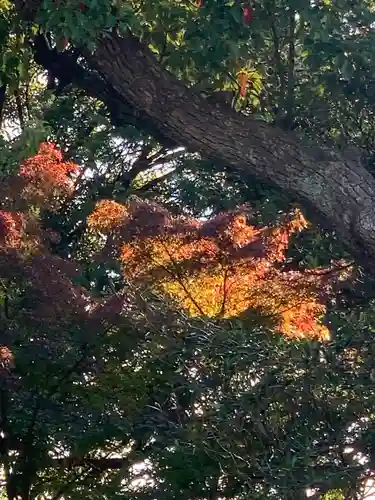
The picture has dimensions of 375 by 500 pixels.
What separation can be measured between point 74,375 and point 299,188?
1.70 m

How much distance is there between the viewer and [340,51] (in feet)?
17.3

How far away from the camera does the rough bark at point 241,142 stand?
484 cm

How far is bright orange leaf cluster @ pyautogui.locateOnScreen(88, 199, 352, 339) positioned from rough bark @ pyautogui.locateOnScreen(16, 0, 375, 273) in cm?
47

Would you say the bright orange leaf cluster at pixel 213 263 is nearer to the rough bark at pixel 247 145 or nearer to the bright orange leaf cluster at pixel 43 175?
the bright orange leaf cluster at pixel 43 175

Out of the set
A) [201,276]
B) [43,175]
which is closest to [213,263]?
[201,276]

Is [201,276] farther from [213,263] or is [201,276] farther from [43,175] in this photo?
[43,175]

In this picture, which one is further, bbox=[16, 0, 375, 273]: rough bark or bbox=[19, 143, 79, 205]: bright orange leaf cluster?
bbox=[16, 0, 375, 273]: rough bark

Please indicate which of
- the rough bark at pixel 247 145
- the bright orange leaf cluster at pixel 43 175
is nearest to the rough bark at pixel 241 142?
the rough bark at pixel 247 145

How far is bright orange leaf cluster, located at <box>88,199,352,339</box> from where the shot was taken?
4.16 meters

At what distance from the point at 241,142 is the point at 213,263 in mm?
1156

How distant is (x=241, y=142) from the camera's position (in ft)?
16.7

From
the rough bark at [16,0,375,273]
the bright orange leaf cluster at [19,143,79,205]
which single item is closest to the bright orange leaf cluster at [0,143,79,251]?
the bright orange leaf cluster at [19,143,79,205]

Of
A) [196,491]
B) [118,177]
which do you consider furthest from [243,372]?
[118,177]

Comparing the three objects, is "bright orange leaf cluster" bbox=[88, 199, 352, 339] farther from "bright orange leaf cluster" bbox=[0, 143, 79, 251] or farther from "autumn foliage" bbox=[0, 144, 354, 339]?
"bright orange leaf cluster" bbox=[0, 143, 79, 251]
